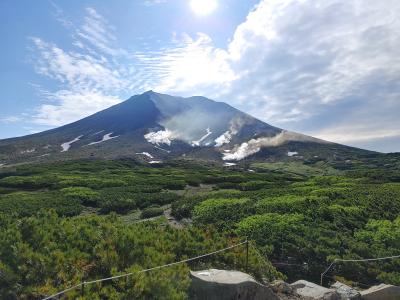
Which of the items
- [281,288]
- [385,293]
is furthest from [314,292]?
[385,293]

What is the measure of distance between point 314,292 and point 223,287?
4656 millimetres

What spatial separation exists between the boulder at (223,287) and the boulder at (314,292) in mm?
2678

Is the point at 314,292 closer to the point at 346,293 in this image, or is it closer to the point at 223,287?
the point at 346,293

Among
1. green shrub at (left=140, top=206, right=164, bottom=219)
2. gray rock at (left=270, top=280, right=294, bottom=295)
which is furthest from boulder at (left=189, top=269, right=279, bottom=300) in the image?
green shrub at (left=140, top=206, right=164, bottom=219)

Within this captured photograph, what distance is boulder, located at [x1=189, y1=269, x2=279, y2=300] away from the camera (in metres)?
11.5

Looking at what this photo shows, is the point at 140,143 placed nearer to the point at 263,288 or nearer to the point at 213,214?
the point at 213,214

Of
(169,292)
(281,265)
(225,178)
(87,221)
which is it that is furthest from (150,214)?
(225,178)

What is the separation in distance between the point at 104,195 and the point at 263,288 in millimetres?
30578

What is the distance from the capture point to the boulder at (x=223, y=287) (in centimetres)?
1146

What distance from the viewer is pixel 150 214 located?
104 feet

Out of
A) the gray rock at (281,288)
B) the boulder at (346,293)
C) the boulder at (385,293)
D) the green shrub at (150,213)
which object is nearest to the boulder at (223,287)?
the gray rock at (281,288)

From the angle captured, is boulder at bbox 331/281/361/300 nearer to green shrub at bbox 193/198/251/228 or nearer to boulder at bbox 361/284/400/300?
boulder at bbox 361/284/400/300

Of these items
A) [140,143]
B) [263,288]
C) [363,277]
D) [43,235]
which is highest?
[140,143]

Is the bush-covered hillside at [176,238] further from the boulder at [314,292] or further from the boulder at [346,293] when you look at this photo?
the boulder at [346,293]
